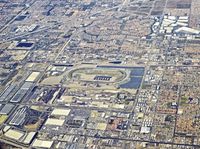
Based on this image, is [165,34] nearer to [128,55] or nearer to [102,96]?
[128,55]

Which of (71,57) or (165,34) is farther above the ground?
(165,34)

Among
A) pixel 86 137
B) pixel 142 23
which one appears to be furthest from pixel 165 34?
pixel 86 137

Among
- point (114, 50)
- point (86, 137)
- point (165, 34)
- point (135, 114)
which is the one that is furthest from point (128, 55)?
point (86, 137)

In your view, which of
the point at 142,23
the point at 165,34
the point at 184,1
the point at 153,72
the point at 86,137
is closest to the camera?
the point at 86,137

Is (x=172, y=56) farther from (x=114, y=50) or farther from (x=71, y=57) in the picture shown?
(x=71, y=57)

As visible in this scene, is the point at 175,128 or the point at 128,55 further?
the point at 128,55

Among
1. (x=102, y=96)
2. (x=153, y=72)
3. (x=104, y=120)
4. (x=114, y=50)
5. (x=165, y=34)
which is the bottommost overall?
(x=104, y=120)

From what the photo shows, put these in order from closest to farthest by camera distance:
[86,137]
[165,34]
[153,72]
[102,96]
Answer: [86,137] → [102,96] → [153,72] → [165,34]
